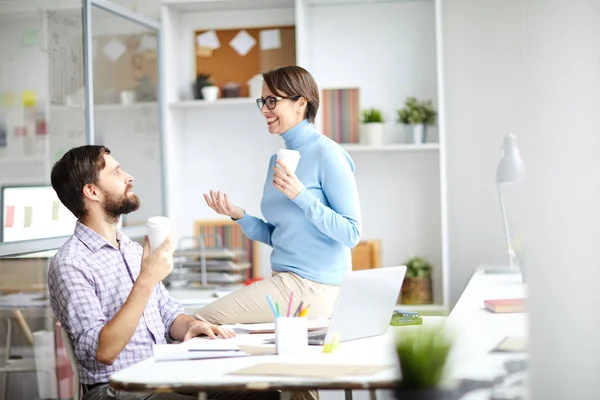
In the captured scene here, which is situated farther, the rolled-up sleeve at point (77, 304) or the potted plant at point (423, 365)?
the rolled-up sleeve at point (77, 304)

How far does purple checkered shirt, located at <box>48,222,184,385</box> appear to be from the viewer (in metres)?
2.18

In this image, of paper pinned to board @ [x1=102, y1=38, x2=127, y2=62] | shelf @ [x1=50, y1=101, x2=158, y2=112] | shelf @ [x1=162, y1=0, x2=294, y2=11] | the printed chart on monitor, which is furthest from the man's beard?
shelf @ [x1=162, y1=0, x2=294, y2=11]

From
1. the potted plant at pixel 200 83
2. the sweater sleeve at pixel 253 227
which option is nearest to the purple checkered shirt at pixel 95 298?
the sweater sleeve at pixel 253 227

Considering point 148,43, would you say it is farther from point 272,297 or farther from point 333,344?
point 333,344

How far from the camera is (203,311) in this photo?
2957mm

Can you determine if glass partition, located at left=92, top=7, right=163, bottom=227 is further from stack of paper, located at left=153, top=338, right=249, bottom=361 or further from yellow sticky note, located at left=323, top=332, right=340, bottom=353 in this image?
yellow sticky note, located at left=323, top=332, right=340, bottom=353

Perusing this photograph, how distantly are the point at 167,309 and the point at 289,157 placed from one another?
0.61 m

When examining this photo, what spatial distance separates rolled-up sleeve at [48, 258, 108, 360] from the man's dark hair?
0.24 m

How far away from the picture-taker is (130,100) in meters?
4.44

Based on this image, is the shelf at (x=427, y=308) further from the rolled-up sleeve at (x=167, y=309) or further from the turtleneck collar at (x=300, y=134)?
the rolled-up sleeve at (x=167, y=309)

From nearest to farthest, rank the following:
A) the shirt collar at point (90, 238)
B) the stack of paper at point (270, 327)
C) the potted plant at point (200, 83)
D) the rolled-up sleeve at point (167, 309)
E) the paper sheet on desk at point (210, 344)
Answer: the paper sheet on desk at point (210, 344)
the stack of paper at point (270, 327)
the shirt collar at point (90, 238)
the rolled-up sleeve at point (167, 309)
the potted plant at point (200, 83)

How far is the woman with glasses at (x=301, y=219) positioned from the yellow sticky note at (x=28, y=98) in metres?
0.90

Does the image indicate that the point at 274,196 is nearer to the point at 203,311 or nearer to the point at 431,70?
the point at 203,311

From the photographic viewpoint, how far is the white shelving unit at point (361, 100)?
450cm
